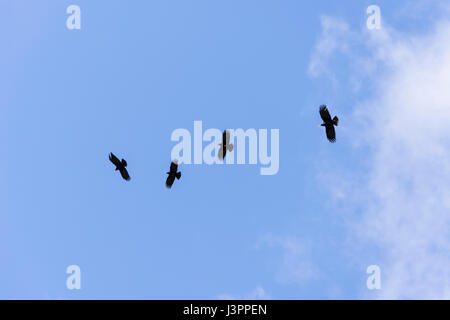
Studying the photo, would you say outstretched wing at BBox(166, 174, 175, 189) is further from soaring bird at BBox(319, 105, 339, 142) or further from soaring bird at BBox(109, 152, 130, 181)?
soaring bird at BBox(319, 105, 339, 142)

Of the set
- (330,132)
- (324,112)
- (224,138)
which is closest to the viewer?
(324,112)

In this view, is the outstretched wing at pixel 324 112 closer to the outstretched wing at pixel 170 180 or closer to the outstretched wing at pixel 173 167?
the outstretched wing at pixel 173 167

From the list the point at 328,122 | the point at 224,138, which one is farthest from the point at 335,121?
Result: the point at 224,138

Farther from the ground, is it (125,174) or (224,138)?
(224,138)

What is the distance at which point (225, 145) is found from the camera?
4384 cm

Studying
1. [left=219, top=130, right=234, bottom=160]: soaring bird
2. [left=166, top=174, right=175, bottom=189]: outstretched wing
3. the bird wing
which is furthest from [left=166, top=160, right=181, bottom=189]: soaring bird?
the bird wing

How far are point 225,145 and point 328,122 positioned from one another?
4.95 metres

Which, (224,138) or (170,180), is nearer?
(224,138)

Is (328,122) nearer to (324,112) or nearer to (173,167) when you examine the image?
(324,112)

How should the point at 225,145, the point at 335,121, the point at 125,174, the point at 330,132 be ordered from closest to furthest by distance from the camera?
the point at 335,121 < the point at 330,132 < the point at 225,145 < the point at 125,174
